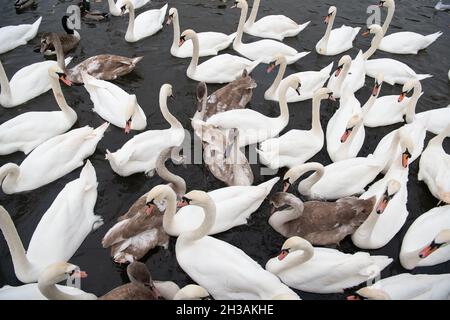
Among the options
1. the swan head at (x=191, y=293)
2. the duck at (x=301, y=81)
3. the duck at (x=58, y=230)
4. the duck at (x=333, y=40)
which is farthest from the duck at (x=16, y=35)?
the swan head at (x=191, y=293)

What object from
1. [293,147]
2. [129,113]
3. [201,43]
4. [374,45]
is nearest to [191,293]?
[293,147]

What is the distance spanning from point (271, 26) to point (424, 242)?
841 cm

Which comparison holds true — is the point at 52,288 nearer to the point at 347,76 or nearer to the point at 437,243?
the point at 437,243

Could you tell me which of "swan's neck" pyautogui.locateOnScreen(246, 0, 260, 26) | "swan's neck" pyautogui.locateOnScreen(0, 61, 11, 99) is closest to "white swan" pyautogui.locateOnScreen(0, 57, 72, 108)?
"swan's neck" pyautogui.locateOnScreen(0, 61, 11, 99)

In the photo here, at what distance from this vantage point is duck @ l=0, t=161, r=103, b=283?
273 inches

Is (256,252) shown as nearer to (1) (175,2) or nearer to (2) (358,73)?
(2) (358,73)

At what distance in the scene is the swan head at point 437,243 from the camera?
6.82m

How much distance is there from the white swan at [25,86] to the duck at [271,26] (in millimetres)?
6069

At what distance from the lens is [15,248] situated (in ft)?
22.6

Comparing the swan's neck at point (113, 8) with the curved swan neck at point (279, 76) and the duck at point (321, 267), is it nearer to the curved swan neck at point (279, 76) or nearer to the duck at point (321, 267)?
the curved swan neck at point (279, 76)

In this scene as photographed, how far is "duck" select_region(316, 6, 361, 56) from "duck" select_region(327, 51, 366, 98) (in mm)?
1238

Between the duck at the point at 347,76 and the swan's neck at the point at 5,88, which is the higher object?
the duck at the point at 347,76
